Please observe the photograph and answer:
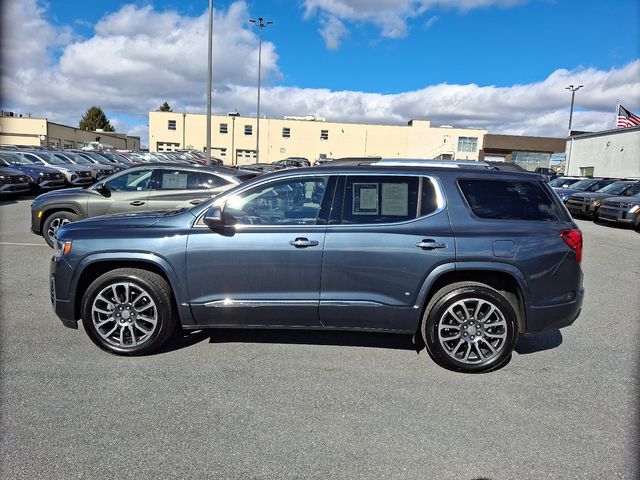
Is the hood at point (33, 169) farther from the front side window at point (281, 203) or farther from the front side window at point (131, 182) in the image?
the front side window at point (281, 203)

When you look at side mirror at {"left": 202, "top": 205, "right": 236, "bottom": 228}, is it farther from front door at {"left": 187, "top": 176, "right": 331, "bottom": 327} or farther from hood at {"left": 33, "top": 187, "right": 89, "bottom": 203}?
hood at {"left": 33, "top": 187, "right": 89, "bottom": 203}

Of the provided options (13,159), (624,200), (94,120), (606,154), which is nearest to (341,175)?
(624,200)

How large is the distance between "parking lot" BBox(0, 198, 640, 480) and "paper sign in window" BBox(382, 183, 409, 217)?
4.44 feet

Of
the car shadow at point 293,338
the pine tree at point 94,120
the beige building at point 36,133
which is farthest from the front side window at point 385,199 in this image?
the pine tree at point 94,120

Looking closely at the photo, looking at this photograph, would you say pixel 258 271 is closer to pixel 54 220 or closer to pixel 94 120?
pixel 54 220

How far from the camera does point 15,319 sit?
15.2 feet

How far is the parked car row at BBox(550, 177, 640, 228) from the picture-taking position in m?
13.5

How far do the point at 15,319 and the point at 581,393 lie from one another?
5491 millimetres

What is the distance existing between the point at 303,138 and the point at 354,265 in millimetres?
59280

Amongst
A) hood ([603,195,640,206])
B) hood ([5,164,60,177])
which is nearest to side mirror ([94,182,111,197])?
hood ([5,164,60,177])

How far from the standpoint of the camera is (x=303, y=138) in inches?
2404

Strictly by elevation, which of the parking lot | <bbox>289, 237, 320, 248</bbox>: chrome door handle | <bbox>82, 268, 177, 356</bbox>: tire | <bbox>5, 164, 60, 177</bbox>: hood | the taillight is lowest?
the parking lot

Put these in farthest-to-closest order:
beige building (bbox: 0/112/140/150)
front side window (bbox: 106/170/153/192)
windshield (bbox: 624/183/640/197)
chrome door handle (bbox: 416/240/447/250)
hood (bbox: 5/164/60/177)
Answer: beige building (bbox: 0/112/140/150), hood (bbox: 5/164/60/177), windshield (bbox: 624/183/640/197), front side window (bbox: 106/170/153/192), chrome door handle (bbox: 416/240/447/250)

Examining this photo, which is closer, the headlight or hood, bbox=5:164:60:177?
the headlight
